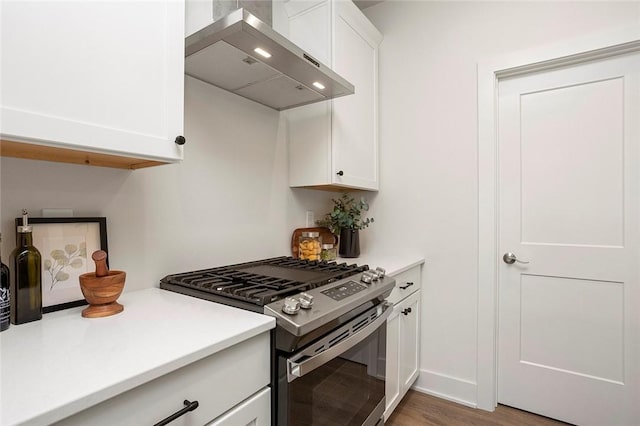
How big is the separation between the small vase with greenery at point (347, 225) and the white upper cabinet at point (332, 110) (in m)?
0.21

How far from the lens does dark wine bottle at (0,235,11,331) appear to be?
839 mm

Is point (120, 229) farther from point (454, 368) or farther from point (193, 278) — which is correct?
point (454, 368)

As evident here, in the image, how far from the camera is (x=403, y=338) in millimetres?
1875

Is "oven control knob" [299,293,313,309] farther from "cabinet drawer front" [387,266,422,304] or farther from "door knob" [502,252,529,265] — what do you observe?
"door knob" [502,252,529,265]

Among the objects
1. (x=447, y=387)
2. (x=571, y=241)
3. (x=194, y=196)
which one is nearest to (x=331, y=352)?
(x=194, y=196)

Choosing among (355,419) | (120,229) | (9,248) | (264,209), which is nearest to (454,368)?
(355,419)

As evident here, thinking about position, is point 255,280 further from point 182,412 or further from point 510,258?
point 510,258

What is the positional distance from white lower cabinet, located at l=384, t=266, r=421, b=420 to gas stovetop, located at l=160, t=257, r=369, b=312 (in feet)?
1.18

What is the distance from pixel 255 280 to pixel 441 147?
1587mm

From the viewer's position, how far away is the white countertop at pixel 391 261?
1.81m

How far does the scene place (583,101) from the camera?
1.81 metres

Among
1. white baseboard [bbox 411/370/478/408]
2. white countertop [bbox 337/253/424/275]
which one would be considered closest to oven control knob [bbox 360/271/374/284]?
white countertop [bbox 337/253/424/275]

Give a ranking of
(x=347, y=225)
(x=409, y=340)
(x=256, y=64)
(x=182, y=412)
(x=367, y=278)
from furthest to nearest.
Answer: (x=347, y=225), (x=409, y=340), (x=367, y=278), (x=256, y=64), (x=182, y=412)

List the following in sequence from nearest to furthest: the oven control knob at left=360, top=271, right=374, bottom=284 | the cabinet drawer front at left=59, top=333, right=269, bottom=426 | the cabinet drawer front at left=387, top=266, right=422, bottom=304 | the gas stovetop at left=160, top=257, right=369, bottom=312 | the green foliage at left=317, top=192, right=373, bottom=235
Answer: the cabinet drawer front at left=59, top=333, right=269, bottom=426 → the gas stovetop at left=160, top=257, right=369, bottom=312 → the oven control knob at left=360, top=271, right=374, bottom=284 → the cabinet drawer front at left=387, top=266, right=422, bottom=304 → the green foliage at left=317, top=192, right=373, bottom=235
